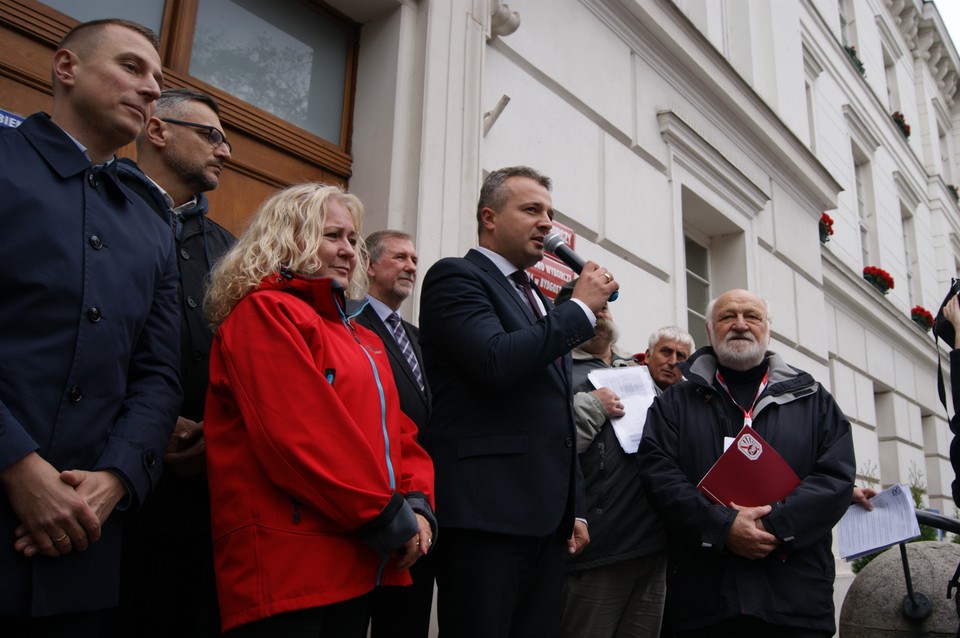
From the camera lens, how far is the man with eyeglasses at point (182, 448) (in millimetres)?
1951

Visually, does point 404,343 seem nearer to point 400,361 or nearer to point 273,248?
point 400,361

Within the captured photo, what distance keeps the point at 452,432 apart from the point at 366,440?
57 centimetres

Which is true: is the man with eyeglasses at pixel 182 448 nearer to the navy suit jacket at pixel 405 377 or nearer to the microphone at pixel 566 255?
the navy suit jacket at pixel 405 377

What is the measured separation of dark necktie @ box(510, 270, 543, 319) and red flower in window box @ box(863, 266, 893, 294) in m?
11.2

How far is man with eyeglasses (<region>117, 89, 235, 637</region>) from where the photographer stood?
1.95m

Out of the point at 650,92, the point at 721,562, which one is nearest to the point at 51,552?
the point at 721,562

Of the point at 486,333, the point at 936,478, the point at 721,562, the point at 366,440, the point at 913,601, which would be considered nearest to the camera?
the point at 366,440

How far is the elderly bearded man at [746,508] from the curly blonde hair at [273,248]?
5.01ft

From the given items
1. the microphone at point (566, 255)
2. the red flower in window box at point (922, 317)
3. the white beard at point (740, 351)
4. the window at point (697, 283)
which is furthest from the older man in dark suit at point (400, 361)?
the red flower in window box at point (922, 317)

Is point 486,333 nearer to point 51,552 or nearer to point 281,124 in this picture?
point 51,552

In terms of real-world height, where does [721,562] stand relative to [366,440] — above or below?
below

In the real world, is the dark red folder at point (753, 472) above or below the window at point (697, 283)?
below

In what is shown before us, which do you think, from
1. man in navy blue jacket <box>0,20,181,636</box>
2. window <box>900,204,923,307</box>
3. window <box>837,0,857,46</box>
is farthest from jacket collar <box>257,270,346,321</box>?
Answer: window <box>900,204,923,307</box>

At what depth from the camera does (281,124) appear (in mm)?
3785
